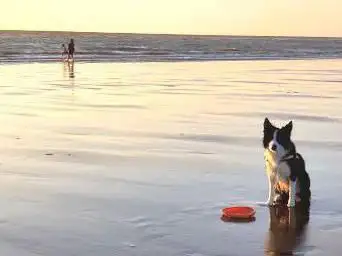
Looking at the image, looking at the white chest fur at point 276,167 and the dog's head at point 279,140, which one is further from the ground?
the dog's head at point 279,140

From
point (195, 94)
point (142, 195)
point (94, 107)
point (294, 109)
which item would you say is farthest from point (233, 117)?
point (142, 195)

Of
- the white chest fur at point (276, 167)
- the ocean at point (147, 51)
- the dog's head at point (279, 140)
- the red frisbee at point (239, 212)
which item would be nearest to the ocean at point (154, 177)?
the red frisbee at point (239, 212)

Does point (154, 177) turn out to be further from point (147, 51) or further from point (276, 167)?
point (147, 51)

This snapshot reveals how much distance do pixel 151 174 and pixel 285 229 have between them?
268 centimetres

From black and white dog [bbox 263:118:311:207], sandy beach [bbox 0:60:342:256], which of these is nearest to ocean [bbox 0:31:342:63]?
sandy beach [bbox 0:60:342:256]

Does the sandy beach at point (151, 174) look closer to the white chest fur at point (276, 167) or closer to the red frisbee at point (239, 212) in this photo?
the red frisbee at point (239, 212)

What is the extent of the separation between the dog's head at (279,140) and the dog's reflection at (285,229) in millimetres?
596

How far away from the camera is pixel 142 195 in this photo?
7.98 metres

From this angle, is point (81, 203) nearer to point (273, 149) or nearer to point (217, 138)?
point (273, 149)

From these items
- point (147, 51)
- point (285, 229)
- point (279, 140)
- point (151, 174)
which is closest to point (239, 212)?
point (285, 229)

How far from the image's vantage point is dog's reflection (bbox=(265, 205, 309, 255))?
20.3 feet

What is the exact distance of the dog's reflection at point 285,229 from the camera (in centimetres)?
618

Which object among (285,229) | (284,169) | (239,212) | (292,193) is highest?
(284,169)

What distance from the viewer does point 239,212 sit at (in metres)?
7.03
